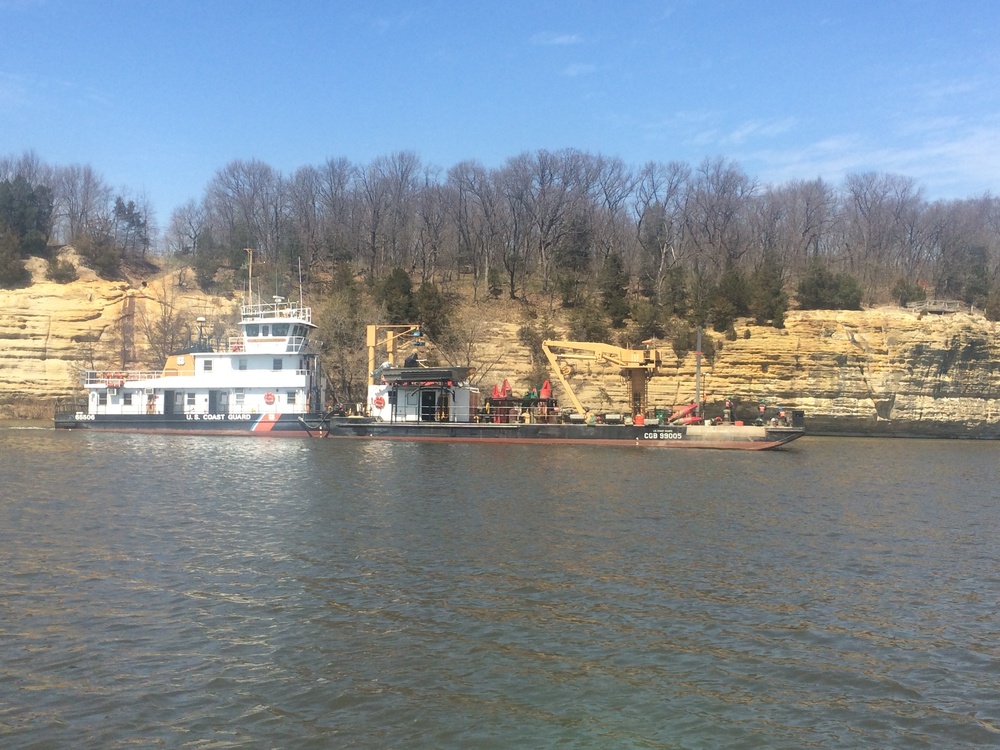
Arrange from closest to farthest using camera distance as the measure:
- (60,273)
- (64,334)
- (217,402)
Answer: (217,402) < (64,334) < (60,273)

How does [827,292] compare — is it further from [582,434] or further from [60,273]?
[60,273]

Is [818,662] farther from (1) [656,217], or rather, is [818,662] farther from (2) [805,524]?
(1) [656,217]

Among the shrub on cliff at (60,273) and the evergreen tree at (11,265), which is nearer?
the evergreen tree at (11,265)

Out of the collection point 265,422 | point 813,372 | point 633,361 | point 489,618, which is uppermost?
point 633,361

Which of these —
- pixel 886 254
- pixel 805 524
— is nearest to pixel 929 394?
pixel 886 254

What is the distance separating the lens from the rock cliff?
194 feet

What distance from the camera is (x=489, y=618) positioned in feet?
40.9

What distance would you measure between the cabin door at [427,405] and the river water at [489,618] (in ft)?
72.4

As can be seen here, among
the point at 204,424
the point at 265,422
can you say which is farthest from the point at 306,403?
the point at 204,424

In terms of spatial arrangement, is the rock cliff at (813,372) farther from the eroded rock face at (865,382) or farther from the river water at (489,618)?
the river water at (489,618)

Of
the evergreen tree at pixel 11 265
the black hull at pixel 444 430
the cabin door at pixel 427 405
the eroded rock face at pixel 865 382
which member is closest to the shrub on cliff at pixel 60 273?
the evergreen tree at pixel 11 265

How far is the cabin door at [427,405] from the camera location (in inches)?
1871

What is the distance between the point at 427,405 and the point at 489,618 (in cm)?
3540

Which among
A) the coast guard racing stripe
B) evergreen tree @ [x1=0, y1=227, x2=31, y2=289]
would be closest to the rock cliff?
evergreen tree @ [x1=0, y1=227, x2=31, y2=289]
